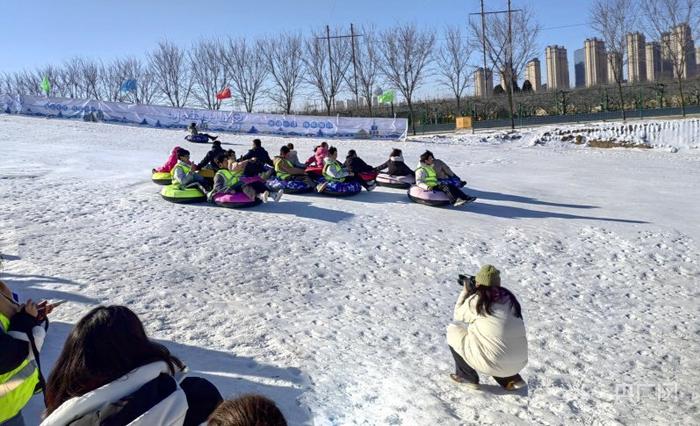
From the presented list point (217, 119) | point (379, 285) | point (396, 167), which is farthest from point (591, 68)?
point (379, 285)

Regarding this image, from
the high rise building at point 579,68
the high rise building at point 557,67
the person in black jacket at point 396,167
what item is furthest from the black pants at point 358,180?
the high rise building at point 579,68

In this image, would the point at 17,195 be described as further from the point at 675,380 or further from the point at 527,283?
the point at 675,380

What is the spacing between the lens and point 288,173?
14273 mm

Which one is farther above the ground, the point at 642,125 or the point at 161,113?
the point at 161,113

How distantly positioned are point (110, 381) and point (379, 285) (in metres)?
6.19

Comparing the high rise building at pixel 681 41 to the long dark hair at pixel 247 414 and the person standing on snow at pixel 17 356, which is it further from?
the long dark hair at pixel 247 414

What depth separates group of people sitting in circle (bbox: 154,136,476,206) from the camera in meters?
12.5

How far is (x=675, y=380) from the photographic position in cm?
622

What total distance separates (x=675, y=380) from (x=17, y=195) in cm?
1311

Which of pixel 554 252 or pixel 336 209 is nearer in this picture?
pixel 554 252

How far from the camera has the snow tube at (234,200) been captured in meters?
12.3

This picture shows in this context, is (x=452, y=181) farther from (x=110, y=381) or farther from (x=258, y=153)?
(x=110, y=381)

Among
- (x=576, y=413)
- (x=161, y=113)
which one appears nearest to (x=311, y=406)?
(x=576, y=413)

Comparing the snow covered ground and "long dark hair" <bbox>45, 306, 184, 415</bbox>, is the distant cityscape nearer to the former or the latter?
the snow covered ground
